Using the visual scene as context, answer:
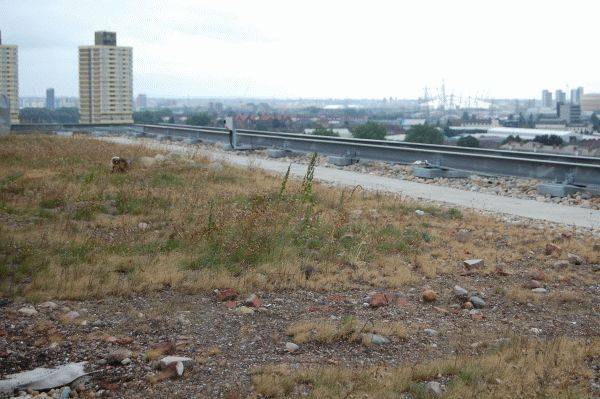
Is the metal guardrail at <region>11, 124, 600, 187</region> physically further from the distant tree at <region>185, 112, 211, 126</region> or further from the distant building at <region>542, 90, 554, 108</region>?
the distant building at <region>542, 90, 554, 108</region>

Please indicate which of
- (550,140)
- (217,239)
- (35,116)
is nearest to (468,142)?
(550,140)

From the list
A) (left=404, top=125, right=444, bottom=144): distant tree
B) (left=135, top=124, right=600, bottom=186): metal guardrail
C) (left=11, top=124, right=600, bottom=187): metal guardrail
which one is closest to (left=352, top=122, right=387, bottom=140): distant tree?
(left=404, top=125, right=444, bottom=144): distant tree

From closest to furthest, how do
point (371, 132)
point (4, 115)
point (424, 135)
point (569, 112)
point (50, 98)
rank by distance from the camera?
point (424, 135) < point (4, 115) < point (371, 132) < point (569, 112) < point (50, 98)

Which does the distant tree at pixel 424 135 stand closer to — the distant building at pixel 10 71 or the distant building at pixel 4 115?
the distant building at pixel 4 115

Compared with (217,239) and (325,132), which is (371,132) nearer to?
(325,132)

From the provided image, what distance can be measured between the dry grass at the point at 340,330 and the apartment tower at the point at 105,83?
139 feet

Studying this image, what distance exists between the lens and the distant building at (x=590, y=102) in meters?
33.0

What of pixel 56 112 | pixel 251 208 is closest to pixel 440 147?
pixel 251 208

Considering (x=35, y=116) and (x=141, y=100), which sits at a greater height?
(x=141, y=100)

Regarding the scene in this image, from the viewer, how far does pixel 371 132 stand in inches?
1149

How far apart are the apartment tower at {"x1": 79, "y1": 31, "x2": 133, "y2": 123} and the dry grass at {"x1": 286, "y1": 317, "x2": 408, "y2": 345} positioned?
42.4 meters

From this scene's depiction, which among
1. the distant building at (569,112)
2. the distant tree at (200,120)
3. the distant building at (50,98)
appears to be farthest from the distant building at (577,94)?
the distant building at (50,98)

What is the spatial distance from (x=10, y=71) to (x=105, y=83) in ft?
22.2

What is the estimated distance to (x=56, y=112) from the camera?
54.6 metres
